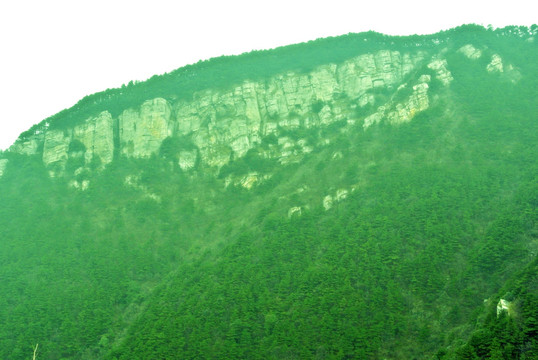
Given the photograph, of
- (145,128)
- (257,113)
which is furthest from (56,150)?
(257,113)

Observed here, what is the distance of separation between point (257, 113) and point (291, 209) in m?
35.6

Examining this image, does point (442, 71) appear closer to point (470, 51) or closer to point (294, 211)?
point (470, 51)

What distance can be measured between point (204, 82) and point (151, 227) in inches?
1835

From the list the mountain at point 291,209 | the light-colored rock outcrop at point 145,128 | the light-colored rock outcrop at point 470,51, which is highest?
the light-colored rock outcrop at point 470,51

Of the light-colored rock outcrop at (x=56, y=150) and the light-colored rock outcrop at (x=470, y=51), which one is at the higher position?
the light-colored rock outcrop at (x=470, y=51)

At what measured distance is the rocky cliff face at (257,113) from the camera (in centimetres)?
9412

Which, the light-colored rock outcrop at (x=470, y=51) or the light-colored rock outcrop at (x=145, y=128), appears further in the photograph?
the light-colored rock outcrop at (x=470, y=51)

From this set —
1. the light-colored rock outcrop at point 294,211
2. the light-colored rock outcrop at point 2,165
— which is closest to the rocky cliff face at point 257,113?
the light-colored rock outcrop at point 2,165

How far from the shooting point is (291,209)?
7294 centimetres

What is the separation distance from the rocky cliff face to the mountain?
18.7 inches

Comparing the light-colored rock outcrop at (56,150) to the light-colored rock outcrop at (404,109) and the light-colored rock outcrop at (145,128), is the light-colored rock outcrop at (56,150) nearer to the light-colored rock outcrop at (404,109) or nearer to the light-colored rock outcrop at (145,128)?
the light-colored rock outcrop at (145,128)

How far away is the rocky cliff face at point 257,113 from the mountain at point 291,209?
1.56 ft

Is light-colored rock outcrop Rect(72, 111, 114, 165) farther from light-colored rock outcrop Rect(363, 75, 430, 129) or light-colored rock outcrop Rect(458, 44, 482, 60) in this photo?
light-colored rock outcrop Rect(458, 44, 482, 60)

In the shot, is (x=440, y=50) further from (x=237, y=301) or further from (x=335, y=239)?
(x=237, y=301)
